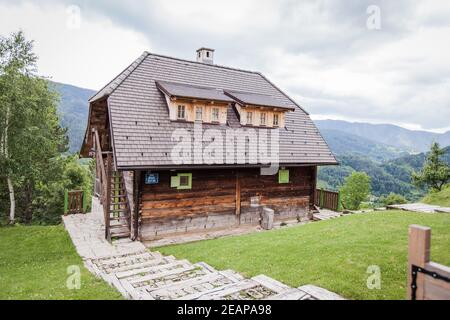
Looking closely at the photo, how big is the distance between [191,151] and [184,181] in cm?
125

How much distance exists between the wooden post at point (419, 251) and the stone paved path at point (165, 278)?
149 cm

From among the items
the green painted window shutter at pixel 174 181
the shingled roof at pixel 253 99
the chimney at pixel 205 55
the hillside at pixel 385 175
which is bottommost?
the hillside at pixel 385 175

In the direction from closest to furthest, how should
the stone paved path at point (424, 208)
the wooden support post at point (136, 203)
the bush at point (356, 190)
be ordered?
the wooden support post at point (136, 203) → the stone paved path at point (424, 208) → the bush at point (356, 190)

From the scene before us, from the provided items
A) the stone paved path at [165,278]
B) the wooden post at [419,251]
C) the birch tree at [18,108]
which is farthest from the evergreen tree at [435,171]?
the birch tree at [18,108]

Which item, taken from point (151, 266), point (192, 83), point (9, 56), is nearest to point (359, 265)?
point (151, 266)

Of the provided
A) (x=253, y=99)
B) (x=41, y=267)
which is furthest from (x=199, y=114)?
(x=41, y=267)

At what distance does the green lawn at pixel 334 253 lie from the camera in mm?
5934

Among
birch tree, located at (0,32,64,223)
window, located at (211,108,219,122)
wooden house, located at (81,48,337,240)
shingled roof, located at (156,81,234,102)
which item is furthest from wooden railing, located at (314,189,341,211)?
birch tree, located at (0,32,64,223)

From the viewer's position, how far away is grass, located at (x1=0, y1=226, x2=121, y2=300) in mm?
6129

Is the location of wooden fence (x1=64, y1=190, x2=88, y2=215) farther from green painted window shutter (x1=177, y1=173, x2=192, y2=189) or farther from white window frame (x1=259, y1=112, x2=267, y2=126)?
white window frame (x1=259, y1=112, x2=267, y2=126)

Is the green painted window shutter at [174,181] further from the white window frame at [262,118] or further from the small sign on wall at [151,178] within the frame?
the white window frame at [262,118]

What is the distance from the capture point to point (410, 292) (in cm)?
385

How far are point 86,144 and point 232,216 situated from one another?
9.04 m

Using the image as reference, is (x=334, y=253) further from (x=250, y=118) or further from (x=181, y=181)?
(x=250, y=118)
